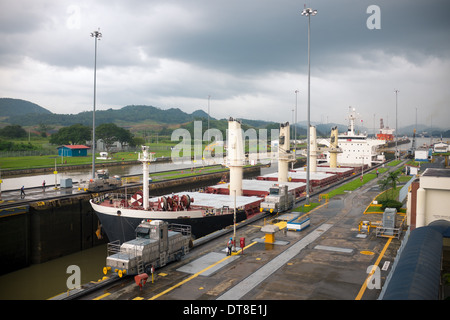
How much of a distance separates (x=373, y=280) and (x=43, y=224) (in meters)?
32.3

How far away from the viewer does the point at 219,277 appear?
2169 cm

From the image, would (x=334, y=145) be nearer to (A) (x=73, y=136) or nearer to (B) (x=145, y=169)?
(B) (x=145, y=169)

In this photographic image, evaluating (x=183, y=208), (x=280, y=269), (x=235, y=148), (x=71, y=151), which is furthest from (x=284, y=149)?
(x=71, y=151)

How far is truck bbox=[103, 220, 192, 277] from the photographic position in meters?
20.8

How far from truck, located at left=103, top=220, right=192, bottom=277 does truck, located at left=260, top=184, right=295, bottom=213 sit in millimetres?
15262

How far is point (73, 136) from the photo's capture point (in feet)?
453

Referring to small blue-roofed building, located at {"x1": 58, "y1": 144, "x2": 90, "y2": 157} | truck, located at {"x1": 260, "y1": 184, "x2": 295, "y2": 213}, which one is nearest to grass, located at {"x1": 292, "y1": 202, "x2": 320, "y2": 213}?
truck, located at {"x1": 260, "y1": 184, "x2": 295, "y2": 213}

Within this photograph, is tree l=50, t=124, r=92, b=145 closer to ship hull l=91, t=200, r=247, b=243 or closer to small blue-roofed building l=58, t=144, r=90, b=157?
small blue-roofed building l=58, t=144, r=90, b=157

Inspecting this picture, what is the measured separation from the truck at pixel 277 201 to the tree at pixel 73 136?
117m

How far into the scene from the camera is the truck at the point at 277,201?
1527 inches

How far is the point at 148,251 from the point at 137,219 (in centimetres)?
1132
